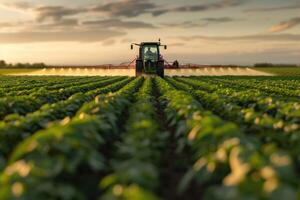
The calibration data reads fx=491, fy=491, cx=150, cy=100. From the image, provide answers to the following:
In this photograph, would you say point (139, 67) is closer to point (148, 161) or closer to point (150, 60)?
point (150, 60)

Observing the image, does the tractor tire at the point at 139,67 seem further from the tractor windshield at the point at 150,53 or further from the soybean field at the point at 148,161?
the soybean field at the point at 148,161

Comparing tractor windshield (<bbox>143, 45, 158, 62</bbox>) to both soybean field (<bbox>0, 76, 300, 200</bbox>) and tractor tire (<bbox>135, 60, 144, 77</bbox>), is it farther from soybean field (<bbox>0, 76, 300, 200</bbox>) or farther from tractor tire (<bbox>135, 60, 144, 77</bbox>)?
soybean field (<bbox>0, 76, 300, 200</bbox>)

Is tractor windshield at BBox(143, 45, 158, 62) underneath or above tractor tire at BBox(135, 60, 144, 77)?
above

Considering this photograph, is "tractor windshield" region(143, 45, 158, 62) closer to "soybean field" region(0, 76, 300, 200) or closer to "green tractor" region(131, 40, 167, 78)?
"green tractor" region(131, 40, 167, 78)

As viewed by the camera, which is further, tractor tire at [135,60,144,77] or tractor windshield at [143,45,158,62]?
tractor tire at [135,60,144,77]

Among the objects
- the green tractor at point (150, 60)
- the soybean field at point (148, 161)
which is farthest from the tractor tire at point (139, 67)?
the soybean field at point (148, 161)

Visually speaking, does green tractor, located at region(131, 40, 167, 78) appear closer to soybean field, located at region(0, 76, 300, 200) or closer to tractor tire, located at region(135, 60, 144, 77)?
tractor tire, located at region(135, 60, 144, 77)

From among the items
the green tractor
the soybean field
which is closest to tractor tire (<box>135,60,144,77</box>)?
the green tractor

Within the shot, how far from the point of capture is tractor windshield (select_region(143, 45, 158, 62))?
3544 cm

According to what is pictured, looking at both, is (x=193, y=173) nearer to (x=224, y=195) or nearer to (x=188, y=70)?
(x=224, y=195)

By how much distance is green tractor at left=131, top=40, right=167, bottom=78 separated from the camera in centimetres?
3516

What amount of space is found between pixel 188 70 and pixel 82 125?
41994 mm

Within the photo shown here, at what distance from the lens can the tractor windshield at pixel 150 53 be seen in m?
35.4

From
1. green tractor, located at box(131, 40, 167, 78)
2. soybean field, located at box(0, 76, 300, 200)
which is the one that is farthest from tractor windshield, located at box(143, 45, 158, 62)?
soybean field, located at box(0, 76, 300, 200)
